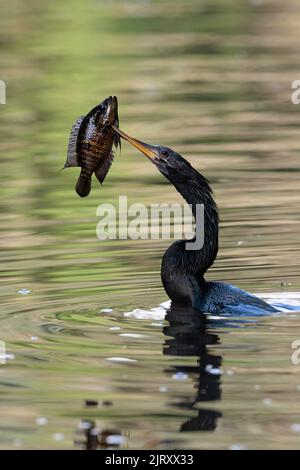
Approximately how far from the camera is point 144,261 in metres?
13.3

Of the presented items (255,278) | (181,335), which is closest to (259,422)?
(181,335)

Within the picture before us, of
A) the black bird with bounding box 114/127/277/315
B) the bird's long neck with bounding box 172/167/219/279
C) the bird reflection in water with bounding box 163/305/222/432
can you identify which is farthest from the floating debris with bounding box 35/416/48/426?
the bird's long neck with bounding box 172/167/219/279

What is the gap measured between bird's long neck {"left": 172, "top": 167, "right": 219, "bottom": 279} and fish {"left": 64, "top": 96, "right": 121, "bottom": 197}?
648mm

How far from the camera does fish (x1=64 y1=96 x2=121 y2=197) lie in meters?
11.3

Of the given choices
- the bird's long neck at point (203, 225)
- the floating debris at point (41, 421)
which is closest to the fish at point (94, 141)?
the bird's long neck at point (203, 225)

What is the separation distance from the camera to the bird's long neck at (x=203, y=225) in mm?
11609

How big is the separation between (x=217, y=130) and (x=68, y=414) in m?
12.0

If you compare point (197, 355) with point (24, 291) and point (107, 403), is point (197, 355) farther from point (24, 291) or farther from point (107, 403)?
point (24, 291)

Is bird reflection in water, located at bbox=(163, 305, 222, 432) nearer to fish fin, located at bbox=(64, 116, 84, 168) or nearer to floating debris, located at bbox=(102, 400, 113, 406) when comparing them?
floating debris, located at bbox=(102, 400, 113, 406)

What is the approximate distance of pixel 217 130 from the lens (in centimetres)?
2050

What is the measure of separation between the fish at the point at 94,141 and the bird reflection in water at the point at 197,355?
1.26 meters

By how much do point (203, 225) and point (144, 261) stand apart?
1797 millimetres

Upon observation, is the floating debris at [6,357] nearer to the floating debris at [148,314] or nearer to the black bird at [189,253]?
the floating debris at [148,314]
